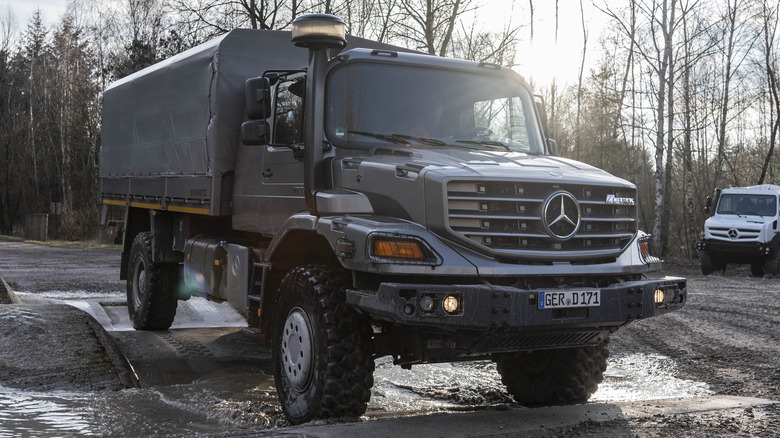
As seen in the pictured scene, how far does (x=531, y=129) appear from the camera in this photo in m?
6.65

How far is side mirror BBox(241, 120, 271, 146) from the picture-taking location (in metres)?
6.14

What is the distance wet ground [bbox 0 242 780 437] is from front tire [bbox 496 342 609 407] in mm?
256

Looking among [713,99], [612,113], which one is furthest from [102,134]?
[713,99]

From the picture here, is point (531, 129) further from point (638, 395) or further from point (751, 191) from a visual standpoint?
point (751, 191)

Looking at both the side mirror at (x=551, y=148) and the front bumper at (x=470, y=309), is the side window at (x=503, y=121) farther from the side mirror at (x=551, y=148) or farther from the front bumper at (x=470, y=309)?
the front bumper at (x=470, y=309)

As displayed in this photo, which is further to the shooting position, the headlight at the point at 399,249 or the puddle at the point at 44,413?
the puddle at the point at 44,413

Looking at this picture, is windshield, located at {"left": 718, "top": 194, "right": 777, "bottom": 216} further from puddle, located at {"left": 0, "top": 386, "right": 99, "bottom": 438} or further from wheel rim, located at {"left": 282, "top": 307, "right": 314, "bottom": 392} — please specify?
puddle, located at {"left": 0, "top": 386, "right": 99, "bottom": 438}

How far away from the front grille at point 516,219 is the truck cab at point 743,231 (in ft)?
58.4

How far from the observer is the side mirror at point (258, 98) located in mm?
6041

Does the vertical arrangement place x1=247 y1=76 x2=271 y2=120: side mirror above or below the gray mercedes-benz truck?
above

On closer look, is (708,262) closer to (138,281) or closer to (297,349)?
(138,281)

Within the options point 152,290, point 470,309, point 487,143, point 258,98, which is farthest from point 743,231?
point 470,309

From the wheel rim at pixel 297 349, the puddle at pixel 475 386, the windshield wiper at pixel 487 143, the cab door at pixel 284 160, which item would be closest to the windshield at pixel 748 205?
the puddle at pixel 475 386

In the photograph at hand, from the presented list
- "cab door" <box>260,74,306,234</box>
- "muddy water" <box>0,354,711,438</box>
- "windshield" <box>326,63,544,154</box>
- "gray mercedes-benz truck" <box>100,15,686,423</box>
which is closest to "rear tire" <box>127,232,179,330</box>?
"gray mercedes-benz truck" <box>100,15,686,423</box>
